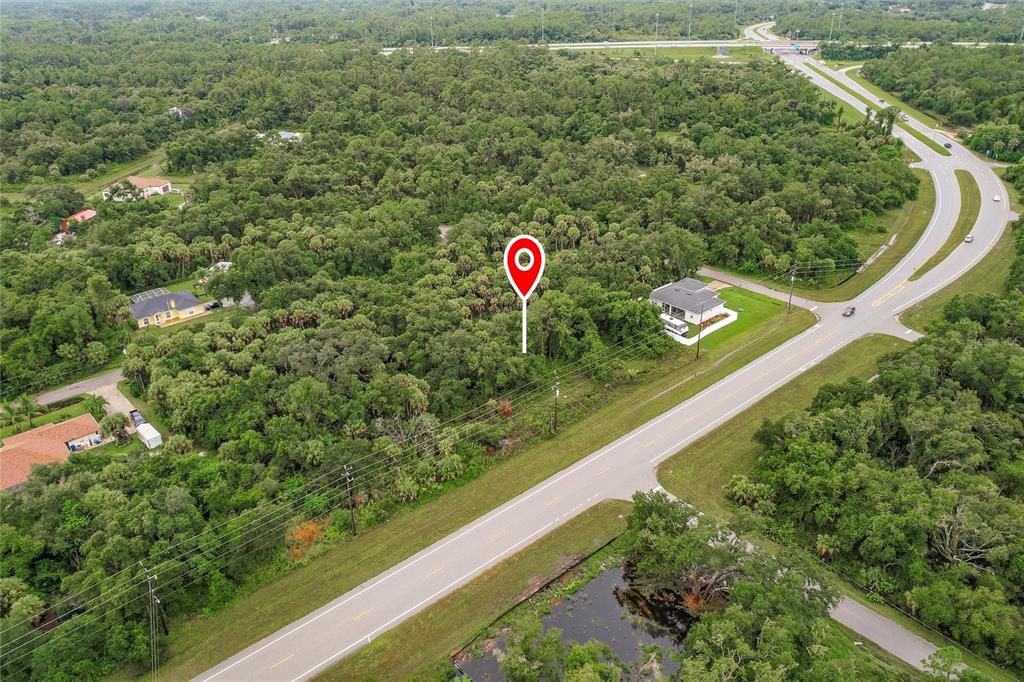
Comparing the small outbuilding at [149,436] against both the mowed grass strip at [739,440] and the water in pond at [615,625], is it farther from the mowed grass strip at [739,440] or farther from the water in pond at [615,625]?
the mowed grass strip at [739,440]

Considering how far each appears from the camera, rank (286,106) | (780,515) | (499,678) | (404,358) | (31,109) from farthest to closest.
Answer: (286,106)
(31,109)
(404,358)
(780,515)
(499,678)

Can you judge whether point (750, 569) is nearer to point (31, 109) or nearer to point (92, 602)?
point (92, 602)

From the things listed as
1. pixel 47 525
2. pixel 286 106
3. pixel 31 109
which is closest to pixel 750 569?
pixel 47 525

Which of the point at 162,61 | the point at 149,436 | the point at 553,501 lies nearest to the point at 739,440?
the point at 553,501

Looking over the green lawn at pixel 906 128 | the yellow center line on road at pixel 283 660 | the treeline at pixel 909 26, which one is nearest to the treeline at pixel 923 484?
the yellow center line on road at pixel 283 660

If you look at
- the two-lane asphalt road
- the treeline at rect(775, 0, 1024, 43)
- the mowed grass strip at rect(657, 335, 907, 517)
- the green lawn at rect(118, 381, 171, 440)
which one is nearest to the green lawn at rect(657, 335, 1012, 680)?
the mowed grass strip at rect(657, 335, 907, 517)

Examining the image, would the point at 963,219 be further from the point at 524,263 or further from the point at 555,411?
the point at 524,263
